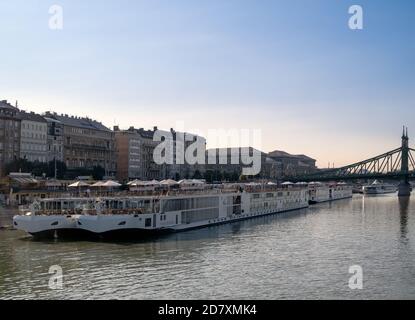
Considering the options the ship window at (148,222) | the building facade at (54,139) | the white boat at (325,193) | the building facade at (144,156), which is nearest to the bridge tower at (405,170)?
the white boat at (325,193)

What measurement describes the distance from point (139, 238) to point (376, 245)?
17188mm

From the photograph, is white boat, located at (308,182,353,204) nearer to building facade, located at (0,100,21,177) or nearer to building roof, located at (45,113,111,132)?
building roof, located at (45,113,111,132)

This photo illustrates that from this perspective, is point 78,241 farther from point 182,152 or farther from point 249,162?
point 249,162

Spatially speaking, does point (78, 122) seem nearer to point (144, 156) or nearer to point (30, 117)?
point (30, 117)

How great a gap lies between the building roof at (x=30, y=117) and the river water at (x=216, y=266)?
164 ft

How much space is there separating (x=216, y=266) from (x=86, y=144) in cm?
7869

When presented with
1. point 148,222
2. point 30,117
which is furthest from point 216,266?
point 30,117

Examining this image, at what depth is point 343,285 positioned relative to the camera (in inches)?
958

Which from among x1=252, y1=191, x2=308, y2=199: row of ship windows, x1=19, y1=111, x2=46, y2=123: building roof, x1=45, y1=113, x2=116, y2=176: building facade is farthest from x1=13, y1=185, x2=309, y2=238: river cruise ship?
x1=45, y1=113, x2=116, y2=176: building facade

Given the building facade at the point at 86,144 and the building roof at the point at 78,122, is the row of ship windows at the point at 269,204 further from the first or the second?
the building roof at the point at 78,122

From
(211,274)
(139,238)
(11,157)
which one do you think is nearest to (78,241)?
(139,238)

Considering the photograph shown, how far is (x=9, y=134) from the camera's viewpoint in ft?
280

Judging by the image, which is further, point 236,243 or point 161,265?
point 236,243
